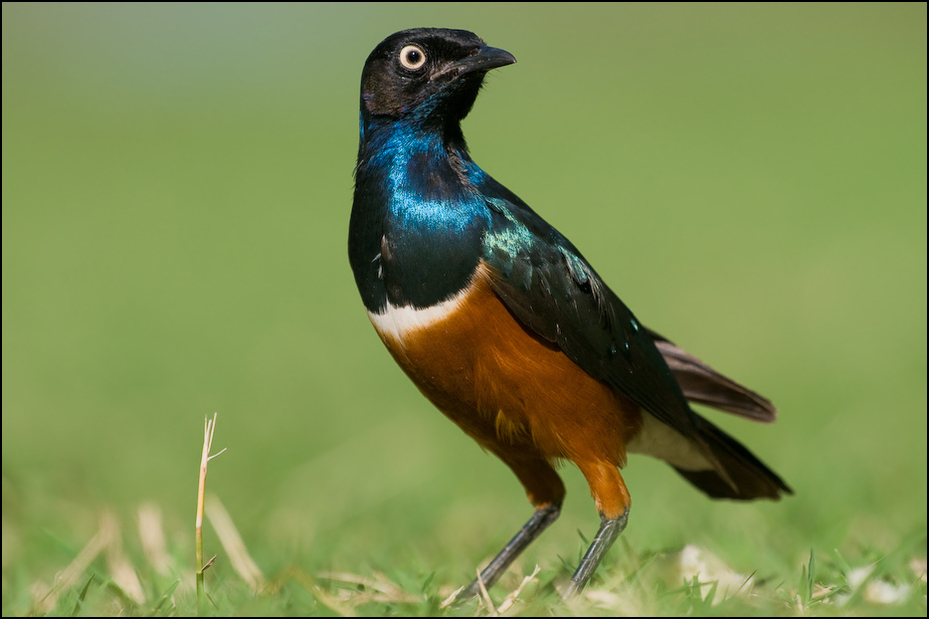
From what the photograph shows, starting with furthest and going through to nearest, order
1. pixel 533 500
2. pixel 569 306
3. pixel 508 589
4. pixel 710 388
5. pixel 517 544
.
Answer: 1. pixel 710 388
2. pixel 533 500
3. pixel 517 544
4. pixel 508 589
5. pixel 569 306

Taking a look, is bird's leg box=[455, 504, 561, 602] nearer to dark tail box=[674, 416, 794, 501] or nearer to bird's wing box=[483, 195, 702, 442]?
bird's wing box=[483, 195, 702, 442]

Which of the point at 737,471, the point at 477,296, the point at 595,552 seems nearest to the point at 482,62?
the point at 477,296

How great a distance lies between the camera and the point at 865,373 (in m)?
8.51

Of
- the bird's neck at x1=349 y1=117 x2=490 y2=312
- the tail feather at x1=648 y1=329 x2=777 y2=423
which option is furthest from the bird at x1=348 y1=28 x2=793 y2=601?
the tail feather at x1=648 y1=329 x2=777 y2=423

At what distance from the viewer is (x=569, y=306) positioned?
4.06 m

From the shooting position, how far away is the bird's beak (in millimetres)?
3980

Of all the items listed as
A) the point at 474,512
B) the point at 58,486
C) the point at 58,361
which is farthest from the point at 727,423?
the point at 58,361

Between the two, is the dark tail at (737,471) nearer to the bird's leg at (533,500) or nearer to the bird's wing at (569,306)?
the bird's wing at (569,306)

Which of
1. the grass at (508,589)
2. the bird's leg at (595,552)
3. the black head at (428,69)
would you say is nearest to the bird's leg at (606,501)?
the bird's leg at (595,552)

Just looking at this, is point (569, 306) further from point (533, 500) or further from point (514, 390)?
point (533, 500)

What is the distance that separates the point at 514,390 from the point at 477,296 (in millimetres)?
382

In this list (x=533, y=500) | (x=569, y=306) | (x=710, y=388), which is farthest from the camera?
(x=710, y=388)

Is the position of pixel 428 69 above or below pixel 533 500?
above

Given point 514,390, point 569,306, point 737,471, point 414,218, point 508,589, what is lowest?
point 508,589
